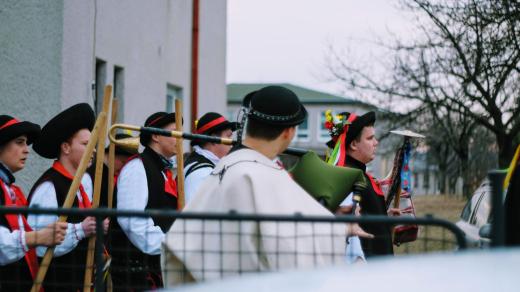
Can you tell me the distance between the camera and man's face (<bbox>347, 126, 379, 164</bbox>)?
21.4 feet

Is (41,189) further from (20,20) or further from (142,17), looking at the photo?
(142,17)

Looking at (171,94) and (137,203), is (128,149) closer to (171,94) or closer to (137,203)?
(137,203)

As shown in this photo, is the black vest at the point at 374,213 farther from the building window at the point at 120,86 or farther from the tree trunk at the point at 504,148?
the tree trunk at the point at 504,148

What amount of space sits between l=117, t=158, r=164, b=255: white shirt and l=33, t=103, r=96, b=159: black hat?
494mm

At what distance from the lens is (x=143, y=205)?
578 cm

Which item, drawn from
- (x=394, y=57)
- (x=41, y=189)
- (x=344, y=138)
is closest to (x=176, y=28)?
(x=344, y=138)

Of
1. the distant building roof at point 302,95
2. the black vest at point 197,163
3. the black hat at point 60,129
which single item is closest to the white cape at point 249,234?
the black hat at point 60,129

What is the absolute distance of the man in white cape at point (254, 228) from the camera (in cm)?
365

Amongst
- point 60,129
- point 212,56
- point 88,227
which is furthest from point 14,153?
point 212,56

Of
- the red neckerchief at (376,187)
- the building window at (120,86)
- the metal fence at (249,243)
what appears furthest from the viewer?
the building window at (120,86)

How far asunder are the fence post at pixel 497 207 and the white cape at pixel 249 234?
0.63m

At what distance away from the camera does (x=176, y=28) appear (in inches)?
598

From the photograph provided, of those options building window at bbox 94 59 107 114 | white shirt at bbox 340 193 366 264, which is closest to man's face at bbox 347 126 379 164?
white shirt at bbox 340 193 366 264

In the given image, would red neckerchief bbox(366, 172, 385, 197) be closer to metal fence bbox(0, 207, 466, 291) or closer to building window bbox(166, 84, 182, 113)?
metal fence bbox(0, 207, 466, 291)
